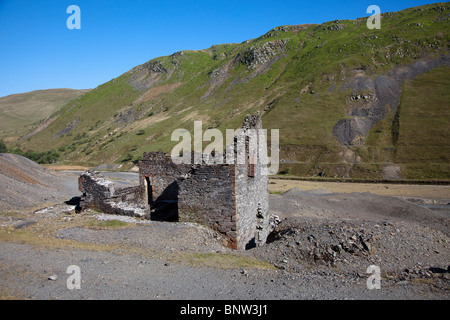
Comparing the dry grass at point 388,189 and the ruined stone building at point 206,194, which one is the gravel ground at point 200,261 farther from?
the dry grass at point 388,189

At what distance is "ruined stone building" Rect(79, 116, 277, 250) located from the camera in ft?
36.7

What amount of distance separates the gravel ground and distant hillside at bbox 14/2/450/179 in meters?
36.1

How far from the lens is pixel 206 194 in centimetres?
1149

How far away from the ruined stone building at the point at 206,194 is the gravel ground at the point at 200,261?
76cm

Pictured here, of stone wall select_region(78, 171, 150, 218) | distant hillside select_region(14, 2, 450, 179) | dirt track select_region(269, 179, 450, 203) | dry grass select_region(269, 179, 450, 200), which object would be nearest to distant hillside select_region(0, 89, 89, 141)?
distant hillside select_region(14, 2, 450, 179)

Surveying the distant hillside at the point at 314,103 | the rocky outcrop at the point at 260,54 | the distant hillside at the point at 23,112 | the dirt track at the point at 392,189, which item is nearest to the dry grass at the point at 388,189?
the dirt track at the point at 392,189

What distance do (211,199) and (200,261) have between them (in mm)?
3167

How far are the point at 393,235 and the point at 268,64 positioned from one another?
340 ft

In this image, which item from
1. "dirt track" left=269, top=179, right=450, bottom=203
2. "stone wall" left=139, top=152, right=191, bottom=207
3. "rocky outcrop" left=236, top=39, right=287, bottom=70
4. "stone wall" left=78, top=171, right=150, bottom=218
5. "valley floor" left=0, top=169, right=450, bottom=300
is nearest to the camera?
"valley floor" left=0, top=169, right=450, bottom=300

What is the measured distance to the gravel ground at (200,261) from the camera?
6402mm

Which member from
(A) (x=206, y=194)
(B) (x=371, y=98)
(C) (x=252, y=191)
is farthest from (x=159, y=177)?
(B) (x=371, y=98)

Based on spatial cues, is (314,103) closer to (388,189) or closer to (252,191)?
(388,189)

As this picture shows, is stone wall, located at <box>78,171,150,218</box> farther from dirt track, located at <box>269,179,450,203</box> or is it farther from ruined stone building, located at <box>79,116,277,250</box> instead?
dirt track, located at <box>269,179,450,203</box>

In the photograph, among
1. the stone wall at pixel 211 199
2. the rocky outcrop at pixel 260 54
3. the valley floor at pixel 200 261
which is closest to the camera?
the valley floor at pixel 200 261
